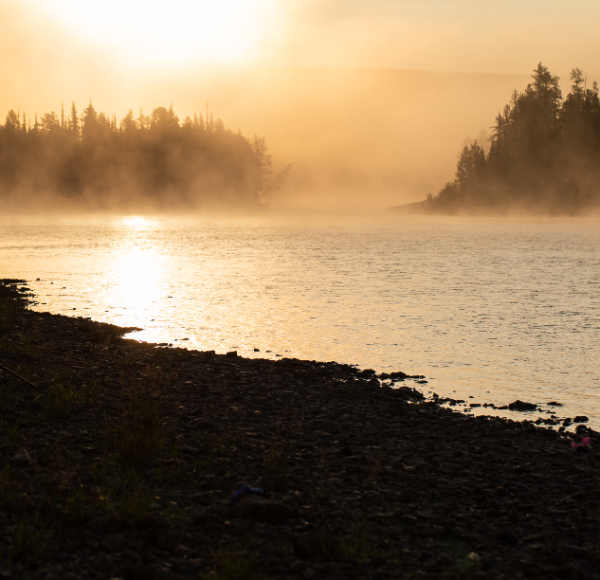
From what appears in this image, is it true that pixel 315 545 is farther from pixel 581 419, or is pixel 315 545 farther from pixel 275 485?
pixel 581 419

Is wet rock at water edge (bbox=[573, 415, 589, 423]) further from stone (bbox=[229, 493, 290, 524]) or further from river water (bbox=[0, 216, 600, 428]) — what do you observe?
stone (bbox=[229, 493, 290, 524])

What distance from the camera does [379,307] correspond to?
26547mm

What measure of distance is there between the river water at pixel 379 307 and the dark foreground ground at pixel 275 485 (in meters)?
2.89

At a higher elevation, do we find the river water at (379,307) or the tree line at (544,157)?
the tree line at (544,157)

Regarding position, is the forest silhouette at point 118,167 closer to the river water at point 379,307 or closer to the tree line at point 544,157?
the tree line at point 544,157

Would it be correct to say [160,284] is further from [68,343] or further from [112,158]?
[112,158]

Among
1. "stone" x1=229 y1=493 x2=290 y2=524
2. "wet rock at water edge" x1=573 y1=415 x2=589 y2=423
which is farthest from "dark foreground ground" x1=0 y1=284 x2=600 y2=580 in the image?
"wet rock at water edge" x1=573 y1=415 x2=589 y2=423

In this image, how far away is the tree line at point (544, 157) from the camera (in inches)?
5965

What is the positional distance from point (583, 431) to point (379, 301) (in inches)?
663

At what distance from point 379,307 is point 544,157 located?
5716 inches

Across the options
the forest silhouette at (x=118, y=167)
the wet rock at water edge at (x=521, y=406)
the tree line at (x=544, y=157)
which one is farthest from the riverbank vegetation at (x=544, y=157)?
the wet rock at water edge at (x=521, y=406)

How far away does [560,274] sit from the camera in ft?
125

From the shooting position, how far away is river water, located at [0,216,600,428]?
659 inches

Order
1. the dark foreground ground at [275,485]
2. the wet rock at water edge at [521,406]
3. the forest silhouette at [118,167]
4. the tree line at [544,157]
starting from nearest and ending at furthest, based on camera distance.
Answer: the dark foreground ground at [275,485]
the wet rock at water edge at [521,406]
the tree line at [544,157]
the forest silhouette at [118,167]
